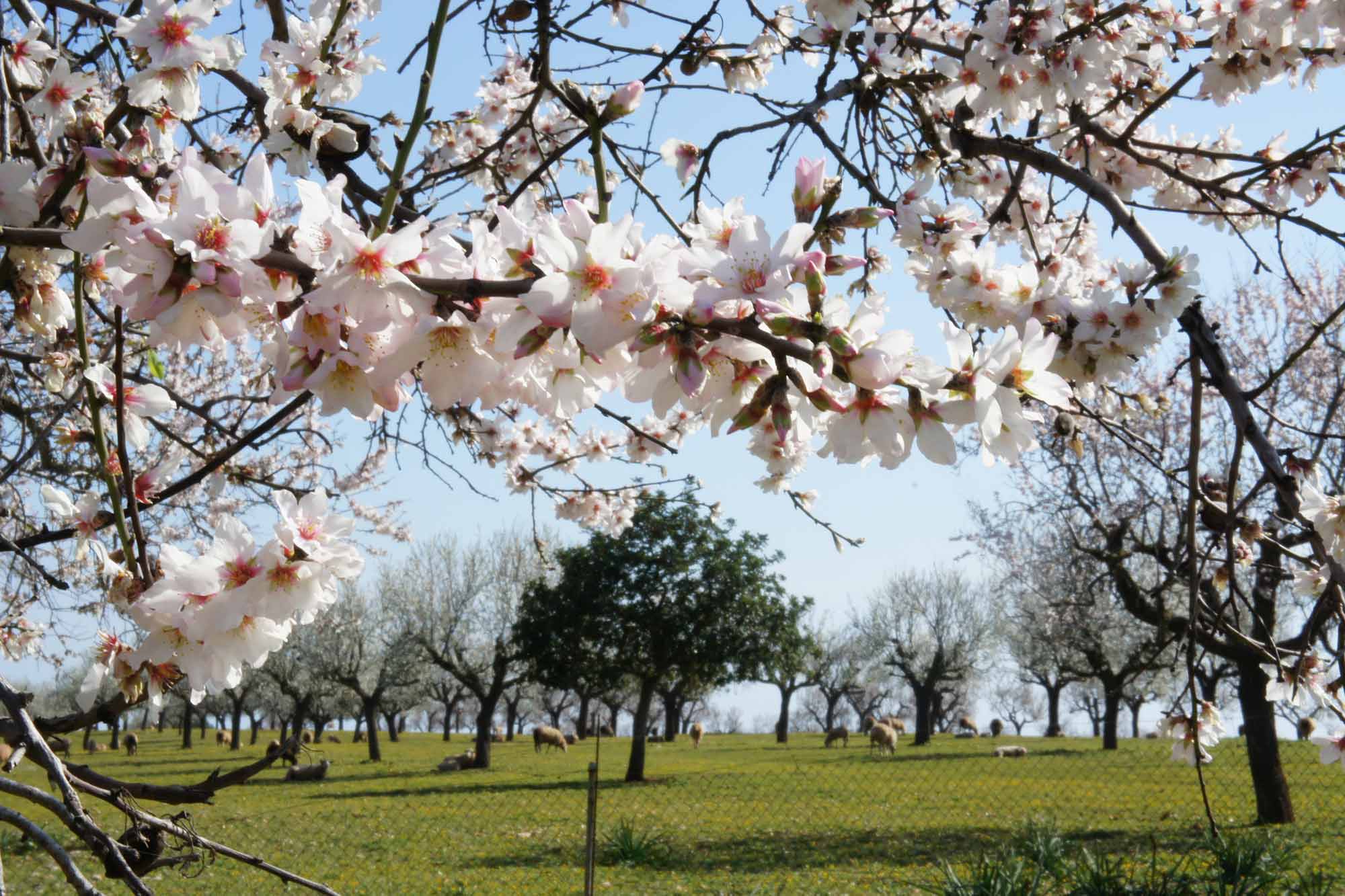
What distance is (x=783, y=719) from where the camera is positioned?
39.1 m

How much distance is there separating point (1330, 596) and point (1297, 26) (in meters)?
1.41

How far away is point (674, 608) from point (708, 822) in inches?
301

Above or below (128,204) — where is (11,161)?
above

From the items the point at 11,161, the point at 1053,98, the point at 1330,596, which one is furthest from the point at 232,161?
the point at 1330,596

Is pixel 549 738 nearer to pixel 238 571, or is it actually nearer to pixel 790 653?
pixel 790 653

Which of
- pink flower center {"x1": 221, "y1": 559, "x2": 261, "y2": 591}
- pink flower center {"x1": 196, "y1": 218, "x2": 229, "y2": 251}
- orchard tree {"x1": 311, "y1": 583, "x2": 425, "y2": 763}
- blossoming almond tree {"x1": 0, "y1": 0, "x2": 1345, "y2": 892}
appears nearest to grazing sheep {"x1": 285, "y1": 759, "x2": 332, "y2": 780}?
orchard tree {"x1": 311, "y1": 583, "x2": 425, "y2": 763}

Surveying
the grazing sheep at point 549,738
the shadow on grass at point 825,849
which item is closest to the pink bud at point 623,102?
the shadow on grass at point 825,849

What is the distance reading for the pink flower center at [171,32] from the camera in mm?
1876

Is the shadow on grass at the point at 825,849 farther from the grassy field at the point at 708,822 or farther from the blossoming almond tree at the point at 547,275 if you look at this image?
the blossoming almond tree at the point at 547,275

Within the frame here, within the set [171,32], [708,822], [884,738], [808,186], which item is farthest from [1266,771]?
[884,738]

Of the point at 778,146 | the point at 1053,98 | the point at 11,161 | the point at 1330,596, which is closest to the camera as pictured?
the point at 11,161

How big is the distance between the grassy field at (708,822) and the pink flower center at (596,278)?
199 inches

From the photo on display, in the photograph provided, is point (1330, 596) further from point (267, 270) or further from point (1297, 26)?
point (267, 270)

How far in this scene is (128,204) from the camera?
0.93 meters
